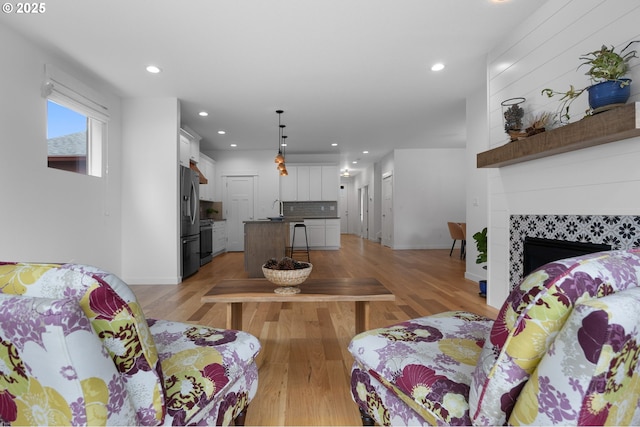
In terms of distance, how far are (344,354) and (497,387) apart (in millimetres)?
1501

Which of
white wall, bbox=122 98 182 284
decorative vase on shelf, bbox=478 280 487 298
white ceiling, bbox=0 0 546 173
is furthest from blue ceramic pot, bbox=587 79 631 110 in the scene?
white wall, bbox=122 98 182 284

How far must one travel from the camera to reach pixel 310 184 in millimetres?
8070

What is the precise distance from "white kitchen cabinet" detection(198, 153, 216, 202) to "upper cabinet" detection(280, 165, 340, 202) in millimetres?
1771

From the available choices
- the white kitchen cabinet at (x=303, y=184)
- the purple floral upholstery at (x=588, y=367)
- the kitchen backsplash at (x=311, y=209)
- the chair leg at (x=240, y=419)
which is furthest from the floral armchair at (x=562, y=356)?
the kitchen backsplash at (x=311, y=209)

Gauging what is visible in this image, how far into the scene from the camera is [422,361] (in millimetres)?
1021

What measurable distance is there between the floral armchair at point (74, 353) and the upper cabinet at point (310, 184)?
7278mm

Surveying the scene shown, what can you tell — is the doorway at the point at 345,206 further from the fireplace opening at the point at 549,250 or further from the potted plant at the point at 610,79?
the potted plant at the point at 610,79

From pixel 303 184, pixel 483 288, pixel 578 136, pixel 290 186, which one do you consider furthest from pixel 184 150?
pixel 578 136

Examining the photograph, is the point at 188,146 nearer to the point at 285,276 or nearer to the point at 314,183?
the point at 314,183

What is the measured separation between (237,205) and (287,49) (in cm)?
510

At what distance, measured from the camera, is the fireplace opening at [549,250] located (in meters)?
1.95

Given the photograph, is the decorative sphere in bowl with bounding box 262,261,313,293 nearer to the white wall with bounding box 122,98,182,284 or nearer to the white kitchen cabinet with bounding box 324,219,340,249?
the white wall with bounding box 122,98,182,284

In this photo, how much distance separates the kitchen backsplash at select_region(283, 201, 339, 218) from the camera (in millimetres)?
8344

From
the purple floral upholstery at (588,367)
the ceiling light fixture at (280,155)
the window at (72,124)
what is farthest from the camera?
the ceiling light fixture at (280,155)
